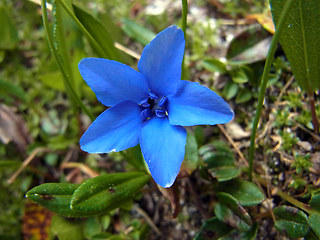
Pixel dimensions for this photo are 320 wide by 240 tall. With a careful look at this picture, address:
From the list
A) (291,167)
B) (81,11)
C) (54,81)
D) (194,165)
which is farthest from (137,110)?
(54,81)

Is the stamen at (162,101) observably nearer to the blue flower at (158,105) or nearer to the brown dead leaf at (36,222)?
the blue flower at (158,105)

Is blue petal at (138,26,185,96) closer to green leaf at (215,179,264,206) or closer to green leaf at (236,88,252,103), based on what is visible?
green leaf at (215,179,264,206)

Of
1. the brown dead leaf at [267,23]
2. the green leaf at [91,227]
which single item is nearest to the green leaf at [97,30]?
the brown dead leaf at [267,23]

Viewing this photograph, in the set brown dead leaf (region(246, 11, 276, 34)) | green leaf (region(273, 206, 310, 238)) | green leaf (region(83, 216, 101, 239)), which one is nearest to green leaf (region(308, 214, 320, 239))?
green leaf (region(273, 206, 310, 238))

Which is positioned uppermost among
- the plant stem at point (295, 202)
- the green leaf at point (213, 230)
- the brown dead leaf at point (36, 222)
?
the plant stem at point (295, 202)

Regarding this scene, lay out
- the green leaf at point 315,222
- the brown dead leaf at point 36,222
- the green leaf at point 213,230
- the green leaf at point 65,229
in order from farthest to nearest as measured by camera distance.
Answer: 1. the brown dead leaf at point 36,222
2. the green leaf at point 65,229
3. the green leaf at point 213,230
4. the green leaf at point 315,222

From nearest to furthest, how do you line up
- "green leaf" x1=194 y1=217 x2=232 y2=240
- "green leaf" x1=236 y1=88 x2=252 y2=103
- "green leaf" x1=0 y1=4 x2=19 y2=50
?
"green leaf" x1=194 y1=217 x2=232 y2=240
"green leaf" x1=236 y1=88 x2=252 y2=103
"green leaf" x1=0 y1=4 x2=19 y2=50

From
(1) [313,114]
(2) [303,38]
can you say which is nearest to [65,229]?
(1) [313,114]
